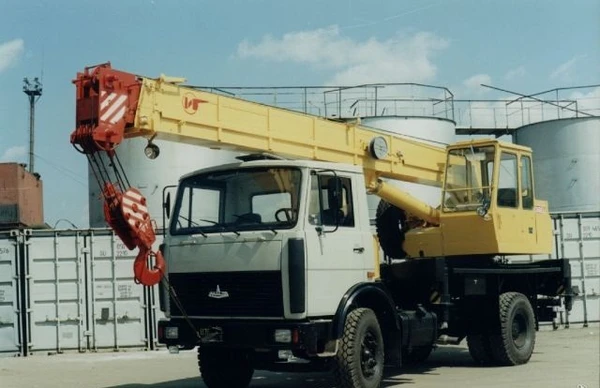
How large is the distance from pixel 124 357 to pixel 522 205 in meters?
8.17

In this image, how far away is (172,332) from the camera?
920 centimetres

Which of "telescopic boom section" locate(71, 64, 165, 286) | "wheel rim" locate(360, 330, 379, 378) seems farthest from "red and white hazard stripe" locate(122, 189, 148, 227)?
"wheel rim" locate(360, 330, 379, 378)

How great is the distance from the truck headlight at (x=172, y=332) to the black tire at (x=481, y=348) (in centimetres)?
514

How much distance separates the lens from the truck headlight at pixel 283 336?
8359 millimetres

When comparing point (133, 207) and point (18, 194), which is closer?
point (133, 207)

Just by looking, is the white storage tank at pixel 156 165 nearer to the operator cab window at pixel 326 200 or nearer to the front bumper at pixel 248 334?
the front bumper at pixel 248 334

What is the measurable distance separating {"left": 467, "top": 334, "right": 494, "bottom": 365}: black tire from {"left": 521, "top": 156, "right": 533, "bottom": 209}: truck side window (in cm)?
218

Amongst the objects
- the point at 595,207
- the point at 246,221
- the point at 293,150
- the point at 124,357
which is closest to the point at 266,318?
the point at 246,221

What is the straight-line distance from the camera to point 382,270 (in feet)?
38.3

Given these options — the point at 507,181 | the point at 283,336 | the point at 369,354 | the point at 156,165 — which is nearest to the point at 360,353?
the point at 369,354

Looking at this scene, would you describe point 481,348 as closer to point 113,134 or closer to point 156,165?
point 113,134

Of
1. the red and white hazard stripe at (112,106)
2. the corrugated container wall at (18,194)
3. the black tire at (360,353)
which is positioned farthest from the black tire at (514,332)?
the corrugated container wall at (18,194)

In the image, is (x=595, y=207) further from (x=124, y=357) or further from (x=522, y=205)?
(x=124, y=357)

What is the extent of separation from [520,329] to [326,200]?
5279 millimetres
